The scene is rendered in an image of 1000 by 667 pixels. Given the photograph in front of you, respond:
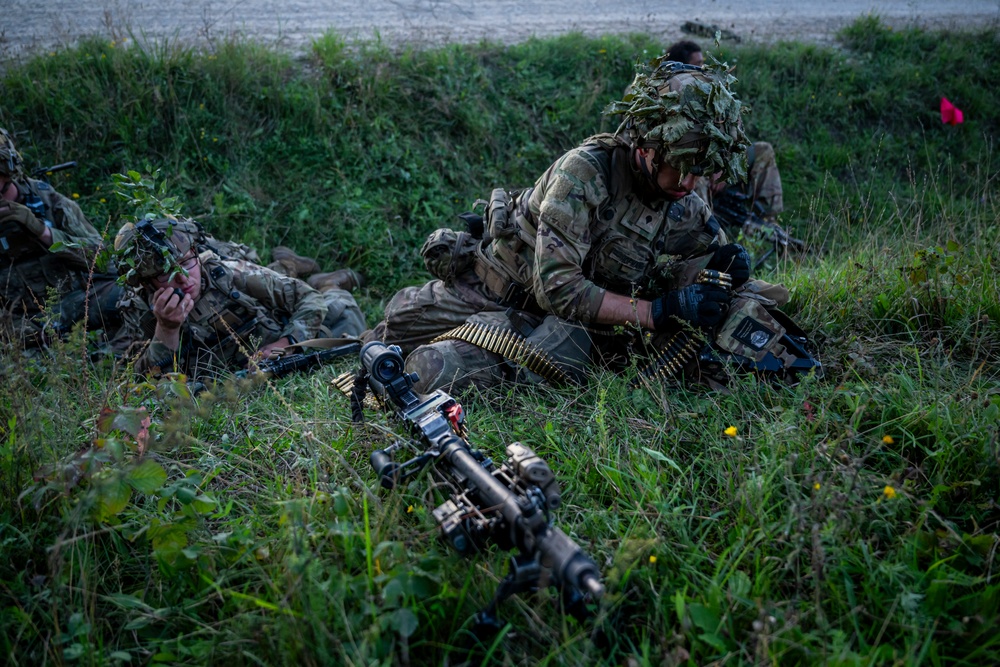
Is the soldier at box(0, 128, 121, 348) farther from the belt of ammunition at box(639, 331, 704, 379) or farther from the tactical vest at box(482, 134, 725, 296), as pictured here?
the belt of ammunition at box(639, 331, 704, 379)

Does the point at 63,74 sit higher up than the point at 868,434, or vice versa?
the point at 63,74

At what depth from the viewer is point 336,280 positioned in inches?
233

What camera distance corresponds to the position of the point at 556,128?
7.20 m

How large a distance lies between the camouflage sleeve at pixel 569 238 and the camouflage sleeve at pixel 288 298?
190cm

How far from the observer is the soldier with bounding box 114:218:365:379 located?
419cm

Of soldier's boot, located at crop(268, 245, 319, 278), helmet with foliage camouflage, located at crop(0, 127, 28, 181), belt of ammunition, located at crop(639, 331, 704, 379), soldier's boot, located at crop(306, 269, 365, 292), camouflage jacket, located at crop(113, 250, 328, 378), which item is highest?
helmet with foliage camouflage, located at crop(0, 127, 28, 181)

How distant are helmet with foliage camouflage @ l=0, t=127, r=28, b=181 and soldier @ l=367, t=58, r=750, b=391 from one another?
11.0 ft

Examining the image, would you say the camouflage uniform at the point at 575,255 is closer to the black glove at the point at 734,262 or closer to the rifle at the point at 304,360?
the black glove at the point at 734,262

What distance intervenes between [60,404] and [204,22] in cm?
560

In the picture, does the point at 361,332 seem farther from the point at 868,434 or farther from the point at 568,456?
the point at 868,434

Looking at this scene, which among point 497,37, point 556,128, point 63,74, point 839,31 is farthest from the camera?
point 839,31

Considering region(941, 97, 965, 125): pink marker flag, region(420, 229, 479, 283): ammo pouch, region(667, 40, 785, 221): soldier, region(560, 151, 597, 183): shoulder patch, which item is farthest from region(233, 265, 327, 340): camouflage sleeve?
region(941, 97, 965, 125): pink marker flag

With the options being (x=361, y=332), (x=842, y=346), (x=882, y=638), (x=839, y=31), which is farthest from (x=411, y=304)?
(x=839, y=31)

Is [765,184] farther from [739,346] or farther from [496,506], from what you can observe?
[496,506]
